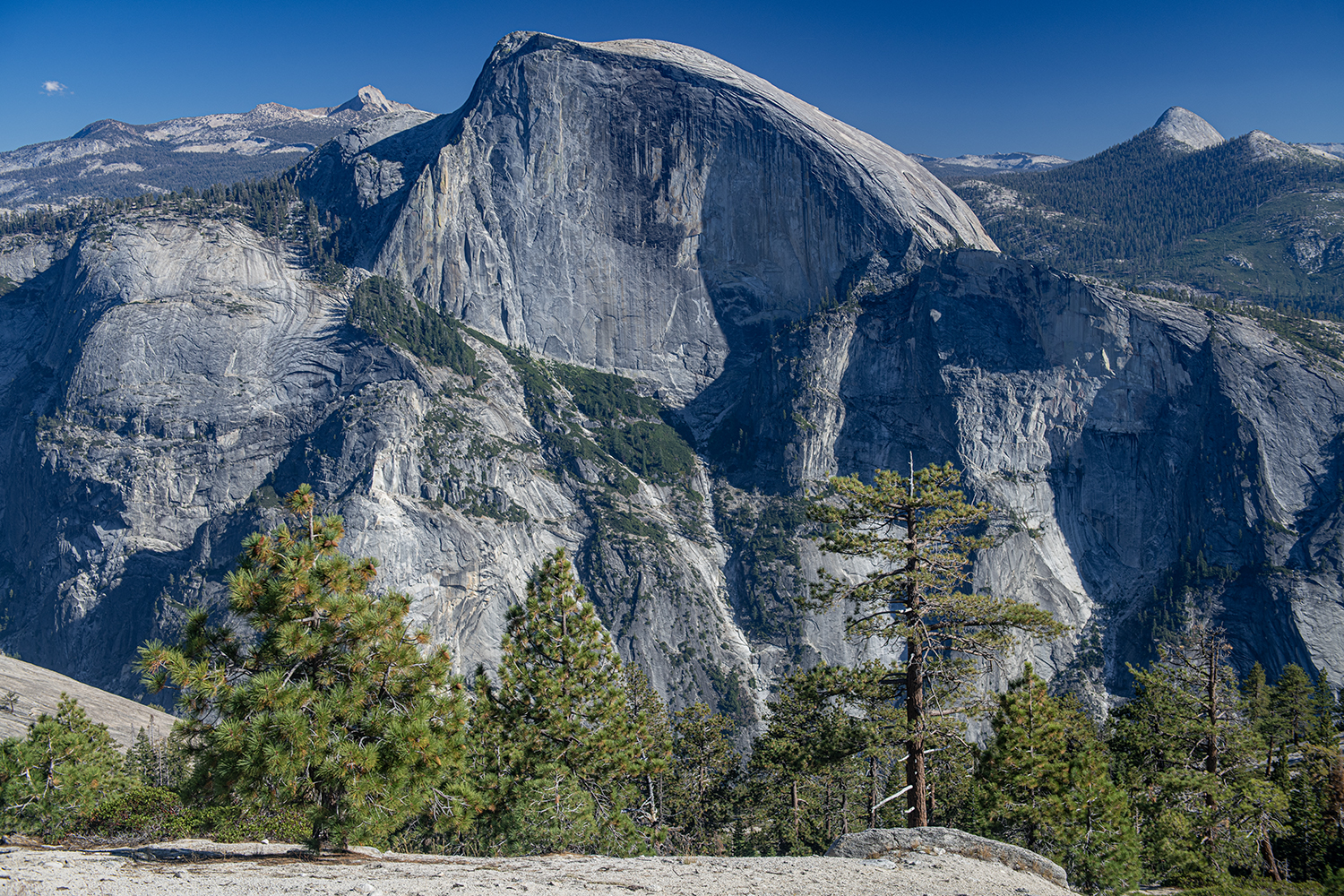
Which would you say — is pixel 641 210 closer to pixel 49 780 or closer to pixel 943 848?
pixel 49 780

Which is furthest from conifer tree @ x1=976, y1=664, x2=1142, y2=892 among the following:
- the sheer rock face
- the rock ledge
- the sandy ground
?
the sheer rock face

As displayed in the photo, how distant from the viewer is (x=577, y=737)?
94.4 feet

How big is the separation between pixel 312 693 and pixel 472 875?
4.97 meters

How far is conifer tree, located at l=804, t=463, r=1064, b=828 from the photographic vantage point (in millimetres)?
21719

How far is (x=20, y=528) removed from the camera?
148750 mm

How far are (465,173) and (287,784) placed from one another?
190669 millimetres

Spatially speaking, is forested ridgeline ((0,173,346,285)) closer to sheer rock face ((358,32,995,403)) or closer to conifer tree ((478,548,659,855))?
sheer rock face ((358,32,995,403))

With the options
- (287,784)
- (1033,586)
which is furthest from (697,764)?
(1033,586)

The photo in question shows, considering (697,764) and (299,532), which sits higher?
(299,532)

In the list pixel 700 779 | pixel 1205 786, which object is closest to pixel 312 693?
pixel 1205 786

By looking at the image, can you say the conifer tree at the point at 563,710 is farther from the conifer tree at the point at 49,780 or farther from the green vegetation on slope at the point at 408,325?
the green vegetation on slope at the point at 408,325

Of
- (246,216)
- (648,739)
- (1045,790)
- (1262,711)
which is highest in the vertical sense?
(246,216)

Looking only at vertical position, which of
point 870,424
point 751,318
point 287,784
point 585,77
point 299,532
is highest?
point 585,77

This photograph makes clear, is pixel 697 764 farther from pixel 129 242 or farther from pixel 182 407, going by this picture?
pixel 129 242
